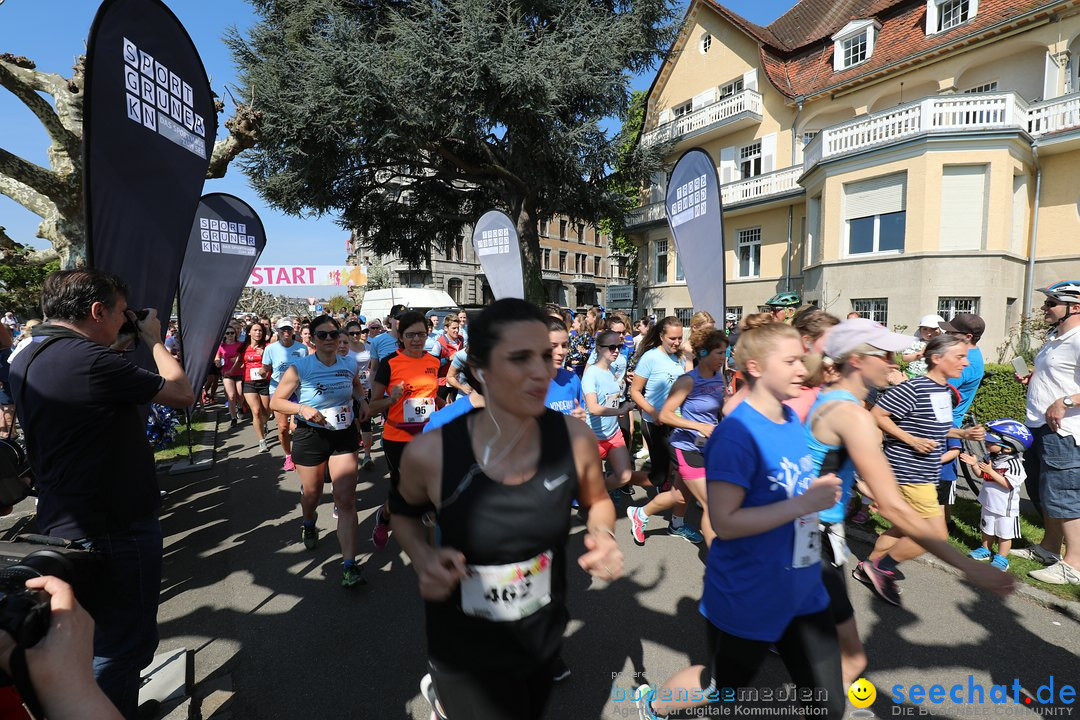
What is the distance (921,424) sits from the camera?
3.44 metres

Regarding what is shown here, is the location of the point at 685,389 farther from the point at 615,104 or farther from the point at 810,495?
the point at 615,104

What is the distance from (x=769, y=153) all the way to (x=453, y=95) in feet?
43.1

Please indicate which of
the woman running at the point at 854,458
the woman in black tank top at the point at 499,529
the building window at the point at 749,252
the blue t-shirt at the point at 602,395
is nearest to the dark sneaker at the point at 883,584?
the woman running at the point at 854,458

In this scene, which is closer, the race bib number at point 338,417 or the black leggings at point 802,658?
the black leggings at point 802,658

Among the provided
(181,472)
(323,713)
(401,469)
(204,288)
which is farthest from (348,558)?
(181,472)

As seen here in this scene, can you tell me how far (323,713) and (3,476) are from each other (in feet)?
5.93

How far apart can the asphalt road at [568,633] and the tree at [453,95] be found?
13.7m

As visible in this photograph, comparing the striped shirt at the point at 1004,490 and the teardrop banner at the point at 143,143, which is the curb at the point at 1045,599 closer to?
the striped shirt at the point at 1004,490

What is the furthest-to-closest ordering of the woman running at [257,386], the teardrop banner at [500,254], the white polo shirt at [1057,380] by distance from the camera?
the teardrop banner at [500,254], the woman running at [257,386], the white polo shirt at [1057,380]

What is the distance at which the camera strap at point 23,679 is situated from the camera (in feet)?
3.41

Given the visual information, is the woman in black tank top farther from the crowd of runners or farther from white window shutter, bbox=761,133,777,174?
white window shutter, bbox=761,133,777,174

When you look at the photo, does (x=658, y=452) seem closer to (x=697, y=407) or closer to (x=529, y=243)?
(x=697, y=407)

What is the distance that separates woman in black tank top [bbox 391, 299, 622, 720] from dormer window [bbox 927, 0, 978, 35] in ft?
72.1

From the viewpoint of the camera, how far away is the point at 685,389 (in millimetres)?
4082
